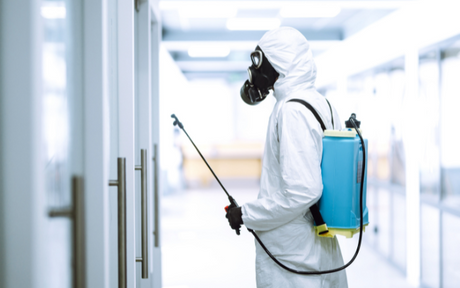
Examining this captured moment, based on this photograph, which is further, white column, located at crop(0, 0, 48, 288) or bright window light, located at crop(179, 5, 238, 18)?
bright window light, located at crop(179, 5, 238, 18)

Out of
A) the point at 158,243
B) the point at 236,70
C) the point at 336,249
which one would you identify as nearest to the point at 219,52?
the point at 236,70

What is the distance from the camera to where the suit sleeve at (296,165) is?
3.98ft

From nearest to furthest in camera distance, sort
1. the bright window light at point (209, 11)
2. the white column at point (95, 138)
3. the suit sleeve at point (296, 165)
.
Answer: the white column at point (95, 138) → the suit sleeve at point (296, 165) → the bright window light at point (209, 11)

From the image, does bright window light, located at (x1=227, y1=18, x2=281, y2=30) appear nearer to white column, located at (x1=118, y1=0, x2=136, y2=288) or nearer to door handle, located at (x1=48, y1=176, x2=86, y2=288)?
white column, located at (x1=118, y1=0, x2=136, y2=288)

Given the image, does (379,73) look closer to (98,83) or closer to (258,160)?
(98,83)

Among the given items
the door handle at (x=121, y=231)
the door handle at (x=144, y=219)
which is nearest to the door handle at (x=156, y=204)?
the door handle at (x=144, y=219)

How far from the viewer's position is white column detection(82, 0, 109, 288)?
2.97ft

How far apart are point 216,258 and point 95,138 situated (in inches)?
120

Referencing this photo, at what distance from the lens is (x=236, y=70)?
32.8ft

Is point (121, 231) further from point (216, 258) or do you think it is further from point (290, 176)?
point (216, 258)

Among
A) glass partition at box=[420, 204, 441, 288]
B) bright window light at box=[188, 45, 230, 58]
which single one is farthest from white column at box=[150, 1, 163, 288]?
bright window light at box=[188, 45, 230, 58]

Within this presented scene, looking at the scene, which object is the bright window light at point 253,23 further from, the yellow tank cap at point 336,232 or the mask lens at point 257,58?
the yellow tank cap at point 336,232

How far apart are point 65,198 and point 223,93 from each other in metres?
10.2

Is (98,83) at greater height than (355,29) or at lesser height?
lesser
